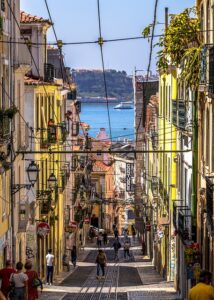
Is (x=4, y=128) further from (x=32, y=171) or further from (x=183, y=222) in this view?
(x=183, y=222)

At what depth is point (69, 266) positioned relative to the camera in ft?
189

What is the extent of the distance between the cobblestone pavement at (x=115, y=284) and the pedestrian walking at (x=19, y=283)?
1072 cm

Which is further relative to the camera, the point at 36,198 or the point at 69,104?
the point at 69,104

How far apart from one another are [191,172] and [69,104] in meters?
42.1

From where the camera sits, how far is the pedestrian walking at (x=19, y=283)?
910 inches

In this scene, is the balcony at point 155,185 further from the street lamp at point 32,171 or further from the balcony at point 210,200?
the balcony at point 210,200

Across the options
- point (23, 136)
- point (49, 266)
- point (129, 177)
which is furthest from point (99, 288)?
point (129, 177)

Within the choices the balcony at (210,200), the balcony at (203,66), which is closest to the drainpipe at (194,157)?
the balcony at (210,200)

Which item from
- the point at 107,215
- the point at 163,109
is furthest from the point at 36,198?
the point at 107,215

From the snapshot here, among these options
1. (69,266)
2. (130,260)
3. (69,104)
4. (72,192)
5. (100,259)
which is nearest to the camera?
(100,259)

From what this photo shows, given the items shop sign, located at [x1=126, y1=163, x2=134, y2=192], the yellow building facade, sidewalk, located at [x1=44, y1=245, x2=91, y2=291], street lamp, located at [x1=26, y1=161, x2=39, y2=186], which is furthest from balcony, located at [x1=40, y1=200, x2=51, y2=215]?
shop sign, located at [x1=126, y1=163, x2=134, y2=192]

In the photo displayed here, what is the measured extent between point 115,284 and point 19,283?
820 inches

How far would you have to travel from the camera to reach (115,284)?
43.7m

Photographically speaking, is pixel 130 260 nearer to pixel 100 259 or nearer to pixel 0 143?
pixel 100 259
